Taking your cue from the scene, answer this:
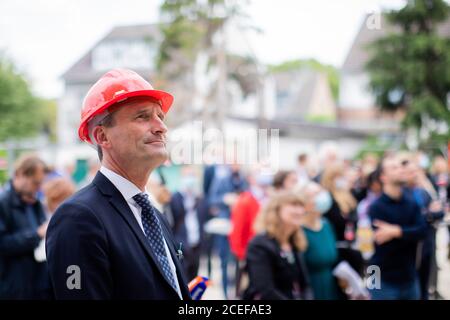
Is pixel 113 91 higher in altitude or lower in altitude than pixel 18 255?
higher

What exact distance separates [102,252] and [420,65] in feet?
65.2

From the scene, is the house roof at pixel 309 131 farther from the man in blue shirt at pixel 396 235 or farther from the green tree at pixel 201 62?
the man in blue shirt at pixel 396 235

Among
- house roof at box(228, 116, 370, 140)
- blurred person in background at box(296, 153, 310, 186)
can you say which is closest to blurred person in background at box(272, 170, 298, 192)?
blurred person in background at box(296, 153, 310, 186)

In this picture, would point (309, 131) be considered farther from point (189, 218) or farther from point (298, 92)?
point (298, 92)

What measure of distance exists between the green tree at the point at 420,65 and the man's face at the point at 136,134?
58.2 ft

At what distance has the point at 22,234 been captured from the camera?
3980 mm

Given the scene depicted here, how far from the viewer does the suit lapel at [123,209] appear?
70.0 inches

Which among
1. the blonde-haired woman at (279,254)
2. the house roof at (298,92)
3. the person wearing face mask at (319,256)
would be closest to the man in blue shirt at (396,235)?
the person wearing face mask at (319,256)

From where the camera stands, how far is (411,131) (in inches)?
832

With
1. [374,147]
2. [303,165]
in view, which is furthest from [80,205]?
[374,147]

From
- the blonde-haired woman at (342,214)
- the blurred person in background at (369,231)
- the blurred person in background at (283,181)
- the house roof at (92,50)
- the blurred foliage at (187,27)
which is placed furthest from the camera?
the house roof at (92,50)

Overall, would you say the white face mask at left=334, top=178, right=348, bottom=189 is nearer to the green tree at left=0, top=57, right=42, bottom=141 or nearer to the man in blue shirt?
the man in blue shirt
